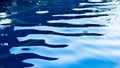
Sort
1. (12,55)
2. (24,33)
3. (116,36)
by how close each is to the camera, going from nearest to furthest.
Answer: (12,55)
(116,36)
(24,33)

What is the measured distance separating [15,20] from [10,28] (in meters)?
1.09

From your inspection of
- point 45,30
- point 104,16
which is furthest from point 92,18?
point 45,30

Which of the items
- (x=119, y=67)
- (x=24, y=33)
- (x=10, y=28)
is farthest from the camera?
(x=10, y=28)

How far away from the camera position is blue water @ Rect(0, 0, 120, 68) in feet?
14.3

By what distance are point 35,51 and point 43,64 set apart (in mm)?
714

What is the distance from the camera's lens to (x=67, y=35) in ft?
19.4

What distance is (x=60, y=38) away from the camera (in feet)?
18.6

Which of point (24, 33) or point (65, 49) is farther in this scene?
point (24, 33)

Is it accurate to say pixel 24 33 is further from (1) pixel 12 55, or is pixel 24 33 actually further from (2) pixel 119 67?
(2) pixel 119 67

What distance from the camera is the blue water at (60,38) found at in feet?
14.3

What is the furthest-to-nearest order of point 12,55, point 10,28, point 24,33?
point 10,28, point 24,33, point 12,55

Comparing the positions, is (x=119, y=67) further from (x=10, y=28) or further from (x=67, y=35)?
(x=10, y=28)

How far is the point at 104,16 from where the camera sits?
319 inches

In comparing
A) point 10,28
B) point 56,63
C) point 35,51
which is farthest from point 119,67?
point 10,28
